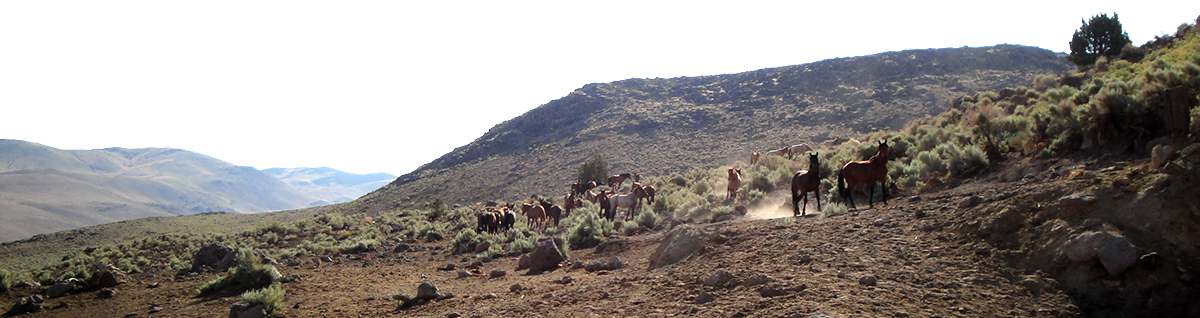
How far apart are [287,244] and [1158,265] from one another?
29.0 m

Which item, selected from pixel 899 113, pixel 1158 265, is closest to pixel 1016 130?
pixel 1158 265

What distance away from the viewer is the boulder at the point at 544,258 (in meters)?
12.6

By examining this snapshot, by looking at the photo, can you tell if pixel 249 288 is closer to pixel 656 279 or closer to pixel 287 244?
pixel 656 279

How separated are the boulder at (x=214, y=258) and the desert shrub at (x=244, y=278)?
2.54 m

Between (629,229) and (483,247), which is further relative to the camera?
(483,247)

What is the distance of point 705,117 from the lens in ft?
258

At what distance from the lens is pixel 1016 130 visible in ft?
50.6

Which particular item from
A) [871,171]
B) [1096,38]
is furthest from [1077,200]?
[1096,38]

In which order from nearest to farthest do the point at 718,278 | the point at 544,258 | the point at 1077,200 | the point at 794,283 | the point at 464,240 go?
the point at 794,283 → the point at 1077,200 → the point at 718,278 → the point at 544,258 → the point at 464,240

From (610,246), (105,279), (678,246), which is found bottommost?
(610,246)

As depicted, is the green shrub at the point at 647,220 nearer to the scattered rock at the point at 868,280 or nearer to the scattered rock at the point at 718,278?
the scattered rock at the point at 718,278

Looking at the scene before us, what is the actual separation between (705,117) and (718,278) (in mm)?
72750

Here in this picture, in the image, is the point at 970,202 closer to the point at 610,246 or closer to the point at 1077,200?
the point at 1077,200

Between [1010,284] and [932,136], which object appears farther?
[932,136]
